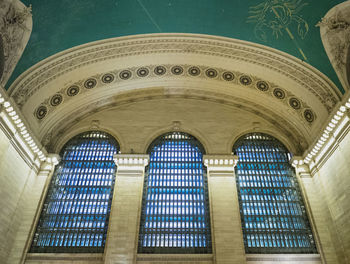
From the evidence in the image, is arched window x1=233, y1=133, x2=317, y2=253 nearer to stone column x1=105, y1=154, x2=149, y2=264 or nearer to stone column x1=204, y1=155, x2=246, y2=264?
stone column x1=204, y1=155, x2=246, y2=264

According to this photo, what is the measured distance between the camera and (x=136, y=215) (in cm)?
1295

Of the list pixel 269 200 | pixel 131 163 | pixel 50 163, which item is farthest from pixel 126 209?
pixel 269 200

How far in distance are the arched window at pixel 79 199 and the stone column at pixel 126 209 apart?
1.79ft

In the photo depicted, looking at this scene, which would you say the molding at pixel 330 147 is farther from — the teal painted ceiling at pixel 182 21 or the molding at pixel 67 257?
the molding at pixel 67 257

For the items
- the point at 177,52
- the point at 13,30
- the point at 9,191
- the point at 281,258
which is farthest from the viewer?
the point at 177,52

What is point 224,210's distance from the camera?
13125 mm

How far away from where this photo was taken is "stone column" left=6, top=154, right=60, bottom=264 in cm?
1215

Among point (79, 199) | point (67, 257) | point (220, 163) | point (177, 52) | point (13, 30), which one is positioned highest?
point (177, 52)

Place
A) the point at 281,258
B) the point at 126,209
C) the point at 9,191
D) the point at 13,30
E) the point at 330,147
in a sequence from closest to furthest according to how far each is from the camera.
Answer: the point at 13,30
the point at 281,258
the point at 9,191
the point at 330,147
the point at 126,209

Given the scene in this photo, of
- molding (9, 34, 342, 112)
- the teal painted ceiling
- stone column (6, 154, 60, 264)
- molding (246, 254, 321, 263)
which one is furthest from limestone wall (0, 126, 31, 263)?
molding (246, 254, 321, 263)

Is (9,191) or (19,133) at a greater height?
(19,133)

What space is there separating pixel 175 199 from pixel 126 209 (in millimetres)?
2394

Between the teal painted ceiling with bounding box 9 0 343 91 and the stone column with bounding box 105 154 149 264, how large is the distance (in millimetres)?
6321

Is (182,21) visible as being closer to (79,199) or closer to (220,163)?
(220,163)
